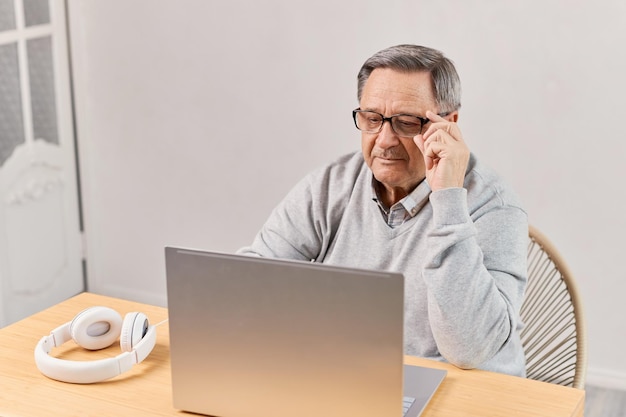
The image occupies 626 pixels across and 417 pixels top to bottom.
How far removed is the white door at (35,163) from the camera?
315 cm

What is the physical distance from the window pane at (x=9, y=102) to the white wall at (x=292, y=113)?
1.04 feet

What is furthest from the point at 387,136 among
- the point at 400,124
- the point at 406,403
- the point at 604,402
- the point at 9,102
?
the point at 9,102

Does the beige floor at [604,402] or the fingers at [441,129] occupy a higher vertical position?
the fingers at [441,129]

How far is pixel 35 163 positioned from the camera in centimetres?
330

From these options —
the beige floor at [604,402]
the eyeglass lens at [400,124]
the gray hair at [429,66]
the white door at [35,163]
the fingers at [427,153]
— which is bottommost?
the beige floor at [604,402]

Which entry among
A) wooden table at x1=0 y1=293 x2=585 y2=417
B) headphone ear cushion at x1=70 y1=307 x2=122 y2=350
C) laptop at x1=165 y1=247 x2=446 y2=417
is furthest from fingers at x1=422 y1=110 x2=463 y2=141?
headphone ear cushion at x1=70 y1=307 x2=122 y2=350

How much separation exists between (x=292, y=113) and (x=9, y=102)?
1.00 meters

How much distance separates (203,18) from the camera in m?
3.14

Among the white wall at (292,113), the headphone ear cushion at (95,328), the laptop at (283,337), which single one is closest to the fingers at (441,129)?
the laptop at (283,337)

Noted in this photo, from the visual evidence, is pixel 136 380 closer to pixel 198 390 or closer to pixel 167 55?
pixel 198 390

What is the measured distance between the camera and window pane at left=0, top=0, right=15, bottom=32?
3.07 metres

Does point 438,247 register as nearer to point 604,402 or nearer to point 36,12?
point 604,402

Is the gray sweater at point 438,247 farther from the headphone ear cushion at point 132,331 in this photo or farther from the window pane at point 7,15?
the window pane at point 7,15

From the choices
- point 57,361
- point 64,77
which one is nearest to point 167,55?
point 64,77
